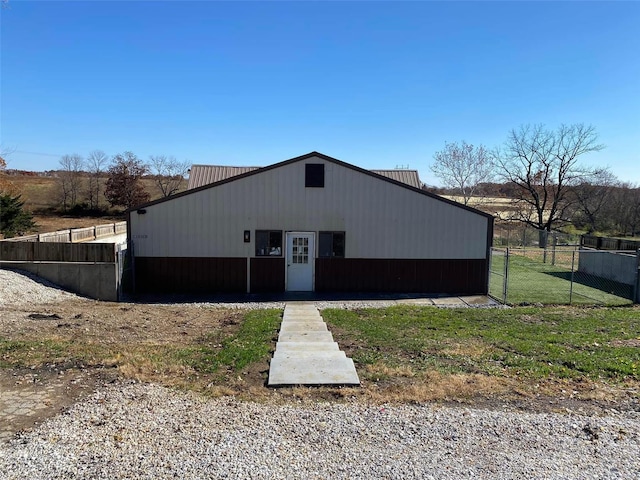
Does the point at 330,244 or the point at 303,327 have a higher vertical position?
the point at 330,244

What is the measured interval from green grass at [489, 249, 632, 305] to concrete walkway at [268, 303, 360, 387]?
7693 mm

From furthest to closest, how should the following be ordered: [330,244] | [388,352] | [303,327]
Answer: [330,244] < [303,327] < [388,352]

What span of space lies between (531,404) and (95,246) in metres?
12.5

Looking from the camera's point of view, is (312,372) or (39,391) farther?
(312,372)

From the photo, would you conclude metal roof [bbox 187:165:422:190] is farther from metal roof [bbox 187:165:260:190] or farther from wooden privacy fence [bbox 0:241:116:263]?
wooden privacy fence [bbox 0:241:116:263]

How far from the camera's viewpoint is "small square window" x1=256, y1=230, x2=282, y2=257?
14.6m

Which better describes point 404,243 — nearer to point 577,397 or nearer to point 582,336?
point 582,336

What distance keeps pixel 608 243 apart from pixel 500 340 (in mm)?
18688

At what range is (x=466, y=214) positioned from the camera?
49.0 feet

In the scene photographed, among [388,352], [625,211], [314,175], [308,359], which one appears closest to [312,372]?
[308,359]

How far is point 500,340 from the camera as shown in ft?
27.8

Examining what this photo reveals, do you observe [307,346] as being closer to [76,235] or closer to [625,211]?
[76,235]

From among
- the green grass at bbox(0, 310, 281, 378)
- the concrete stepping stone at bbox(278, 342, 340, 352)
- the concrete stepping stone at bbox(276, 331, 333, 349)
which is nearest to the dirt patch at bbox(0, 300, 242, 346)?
the green grass at bbox(0, 310, 281, 378)

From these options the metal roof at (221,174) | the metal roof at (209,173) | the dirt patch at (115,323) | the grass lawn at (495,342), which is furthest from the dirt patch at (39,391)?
the metal roof at (221,174)
